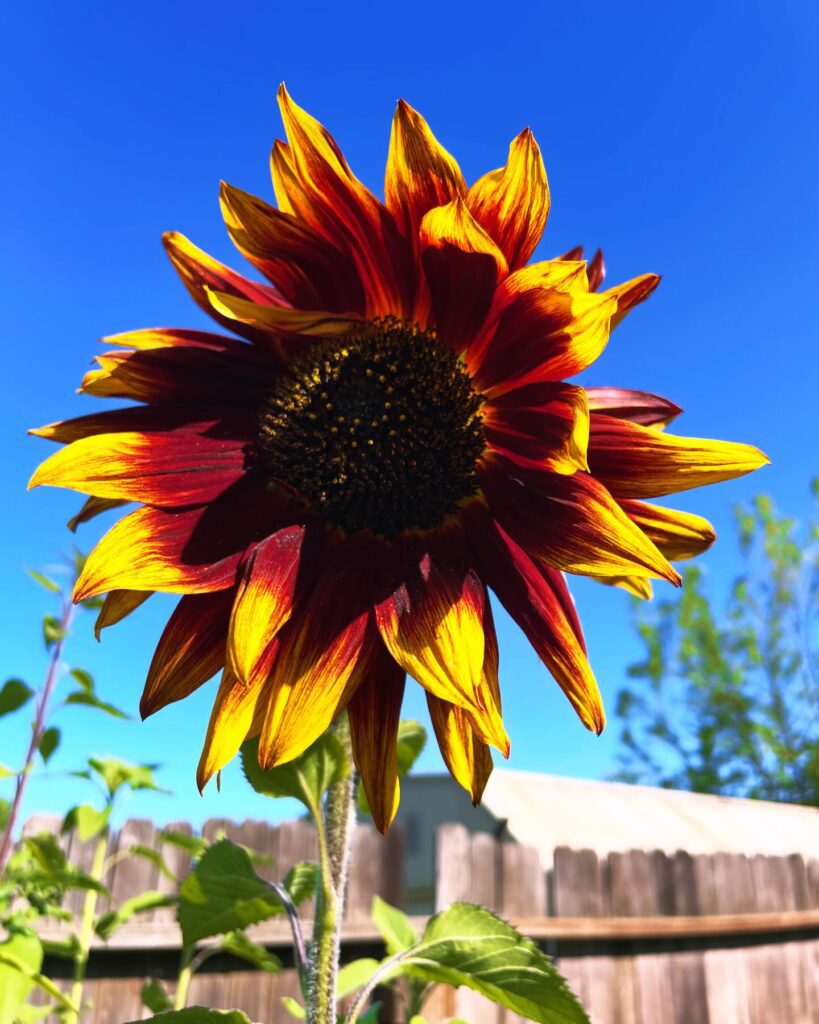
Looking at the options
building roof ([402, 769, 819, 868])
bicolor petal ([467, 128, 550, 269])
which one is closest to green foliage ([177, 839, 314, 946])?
bicolor petal ([467, 128, 550, 269])

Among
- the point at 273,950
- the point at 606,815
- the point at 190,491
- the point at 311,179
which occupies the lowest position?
the point at 273,950

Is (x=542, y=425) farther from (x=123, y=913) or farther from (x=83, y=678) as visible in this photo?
(x=123, y=913)

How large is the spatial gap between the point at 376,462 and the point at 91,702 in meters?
1.34

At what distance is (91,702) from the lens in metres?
1.94

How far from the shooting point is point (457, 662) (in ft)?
2.52

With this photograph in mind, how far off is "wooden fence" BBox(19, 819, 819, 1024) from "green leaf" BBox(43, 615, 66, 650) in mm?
1650

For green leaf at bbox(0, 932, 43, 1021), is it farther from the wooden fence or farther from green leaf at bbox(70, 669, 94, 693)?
the wooden fence

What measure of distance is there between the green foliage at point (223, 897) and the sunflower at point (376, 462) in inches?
14.3

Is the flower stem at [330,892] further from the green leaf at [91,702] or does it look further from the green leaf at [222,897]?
the green leaf at [91,702]

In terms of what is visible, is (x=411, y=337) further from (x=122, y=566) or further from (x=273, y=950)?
(x=273, y=950)

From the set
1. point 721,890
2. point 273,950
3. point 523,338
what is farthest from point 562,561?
point 721,890

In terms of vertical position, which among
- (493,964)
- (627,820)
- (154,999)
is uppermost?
(627,820)

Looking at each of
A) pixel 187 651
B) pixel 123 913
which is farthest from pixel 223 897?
pixel 123 913

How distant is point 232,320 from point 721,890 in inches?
181
